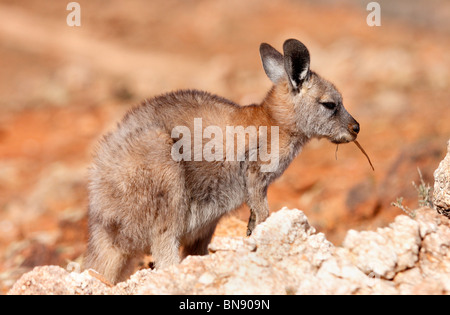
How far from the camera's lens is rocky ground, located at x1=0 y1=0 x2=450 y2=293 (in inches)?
387

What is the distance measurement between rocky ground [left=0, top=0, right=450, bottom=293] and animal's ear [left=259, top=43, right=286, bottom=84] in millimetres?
1735

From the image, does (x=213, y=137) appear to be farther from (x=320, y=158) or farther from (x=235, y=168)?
(x=320, y=158)

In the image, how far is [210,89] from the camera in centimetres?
1867

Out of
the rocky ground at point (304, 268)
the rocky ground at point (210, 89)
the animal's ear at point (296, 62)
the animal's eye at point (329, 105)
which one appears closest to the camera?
the rocky ground at point (304, 268)

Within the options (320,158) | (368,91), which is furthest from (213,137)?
(368,91)

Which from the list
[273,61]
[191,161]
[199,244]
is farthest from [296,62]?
[199,244]

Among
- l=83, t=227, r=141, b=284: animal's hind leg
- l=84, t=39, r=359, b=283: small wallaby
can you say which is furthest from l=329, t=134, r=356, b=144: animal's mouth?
l=83, t=227, r=141, b=284: animal's hind leg

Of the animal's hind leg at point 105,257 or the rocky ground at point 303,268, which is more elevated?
the animal's hind leg at point 105,257

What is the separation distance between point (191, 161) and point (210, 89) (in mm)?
12855

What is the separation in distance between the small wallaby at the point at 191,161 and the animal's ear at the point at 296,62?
0.01 metres

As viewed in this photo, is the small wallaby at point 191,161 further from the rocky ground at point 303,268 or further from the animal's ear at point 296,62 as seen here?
the rocky ground at point 303,268

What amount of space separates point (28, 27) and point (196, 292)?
80.0 ft

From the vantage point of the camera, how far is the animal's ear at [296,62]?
6330mm

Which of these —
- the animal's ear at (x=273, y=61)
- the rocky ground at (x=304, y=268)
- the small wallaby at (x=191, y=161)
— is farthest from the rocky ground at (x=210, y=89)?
the animal's ear at (x=273, y=61)
